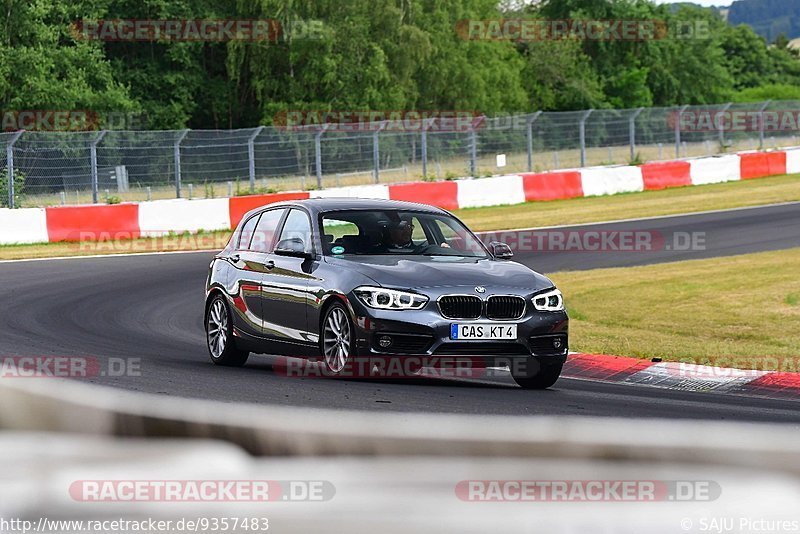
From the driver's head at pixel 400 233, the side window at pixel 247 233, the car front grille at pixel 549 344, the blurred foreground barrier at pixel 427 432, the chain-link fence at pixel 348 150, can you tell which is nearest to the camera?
the blurred foreground barrier at pixel 427 432

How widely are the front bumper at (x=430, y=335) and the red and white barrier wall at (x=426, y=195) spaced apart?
693 inches

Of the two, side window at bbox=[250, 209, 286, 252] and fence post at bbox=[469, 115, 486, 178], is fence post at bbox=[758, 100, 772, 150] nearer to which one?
fence post at bbox=[469, 115, 486, 178]

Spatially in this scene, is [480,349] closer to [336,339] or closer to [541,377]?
[541,377]

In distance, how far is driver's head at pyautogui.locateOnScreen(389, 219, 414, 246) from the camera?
11.1 metres

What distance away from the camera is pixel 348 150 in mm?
33219

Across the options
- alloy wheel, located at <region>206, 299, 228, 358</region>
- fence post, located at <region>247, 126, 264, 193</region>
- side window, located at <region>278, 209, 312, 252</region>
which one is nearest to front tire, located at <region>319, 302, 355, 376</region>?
side window, located at <region>278, 209, 312, 252</region>

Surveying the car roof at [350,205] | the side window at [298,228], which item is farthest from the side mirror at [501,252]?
the side window at [298,228]

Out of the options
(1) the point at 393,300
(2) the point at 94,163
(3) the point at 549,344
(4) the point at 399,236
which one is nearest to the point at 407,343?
(1) the point at 393,300

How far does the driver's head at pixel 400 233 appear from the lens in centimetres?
1114

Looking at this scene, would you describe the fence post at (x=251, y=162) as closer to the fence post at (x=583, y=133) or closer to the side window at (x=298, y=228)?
the fence post at (x=583, y=133)

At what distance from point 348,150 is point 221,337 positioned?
2131 centimetres

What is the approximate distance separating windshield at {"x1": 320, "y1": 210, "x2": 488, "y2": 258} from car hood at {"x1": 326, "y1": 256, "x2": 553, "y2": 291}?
0.21 meters

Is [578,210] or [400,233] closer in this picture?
[400,233]

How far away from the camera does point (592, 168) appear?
36.8 meters
